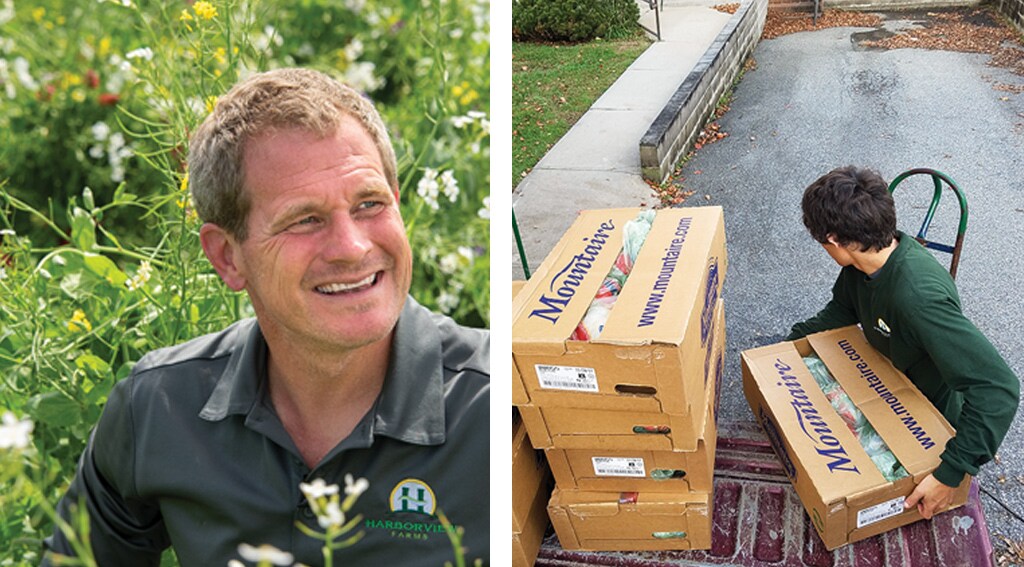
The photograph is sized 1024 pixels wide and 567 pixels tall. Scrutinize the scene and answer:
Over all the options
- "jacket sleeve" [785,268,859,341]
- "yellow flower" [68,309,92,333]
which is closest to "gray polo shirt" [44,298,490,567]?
"yellow flower" [68,309,92,333]

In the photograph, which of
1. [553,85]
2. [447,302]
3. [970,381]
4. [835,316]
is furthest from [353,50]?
[553,85]

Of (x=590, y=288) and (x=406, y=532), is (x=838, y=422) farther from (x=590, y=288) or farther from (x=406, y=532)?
(x=406, y=532)

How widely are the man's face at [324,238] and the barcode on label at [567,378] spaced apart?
687mm

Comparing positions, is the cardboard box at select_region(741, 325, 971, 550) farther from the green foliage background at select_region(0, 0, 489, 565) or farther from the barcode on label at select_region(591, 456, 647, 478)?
the green foliage background at select_region(0, 0, 489, 565)

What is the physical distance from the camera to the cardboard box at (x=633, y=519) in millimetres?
2355

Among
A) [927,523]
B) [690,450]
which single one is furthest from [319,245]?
[927,523]

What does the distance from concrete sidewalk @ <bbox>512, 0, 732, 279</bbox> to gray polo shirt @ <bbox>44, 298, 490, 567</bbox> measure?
2.63 metres

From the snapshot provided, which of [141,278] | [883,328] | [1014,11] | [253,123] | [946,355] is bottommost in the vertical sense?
[1014,11]

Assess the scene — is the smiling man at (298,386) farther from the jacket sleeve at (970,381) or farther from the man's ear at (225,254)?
the jacket sleeve at (970,381)

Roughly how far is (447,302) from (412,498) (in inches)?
36.6

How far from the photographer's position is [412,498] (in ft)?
4.87

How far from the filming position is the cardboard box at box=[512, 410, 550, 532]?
2301 millimetres

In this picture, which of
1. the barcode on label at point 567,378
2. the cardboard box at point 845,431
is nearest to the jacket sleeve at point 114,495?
the barcode on label at point 567,378

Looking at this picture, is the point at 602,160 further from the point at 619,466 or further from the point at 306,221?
the point at 306,221
